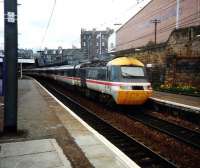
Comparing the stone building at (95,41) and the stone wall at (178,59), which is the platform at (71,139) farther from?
the stone building at (95,41)

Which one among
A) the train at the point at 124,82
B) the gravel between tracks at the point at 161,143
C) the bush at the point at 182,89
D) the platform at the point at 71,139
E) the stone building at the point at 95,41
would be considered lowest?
the gravel between tracks at the point at 161,143

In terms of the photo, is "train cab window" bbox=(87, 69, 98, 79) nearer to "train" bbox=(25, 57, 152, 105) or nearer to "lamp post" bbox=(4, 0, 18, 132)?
"train" bbox=(25, 57, 152, 105)

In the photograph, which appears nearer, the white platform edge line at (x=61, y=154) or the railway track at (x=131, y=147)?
the white platform edge line at (x=61, y=154)

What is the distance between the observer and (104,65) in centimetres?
1820

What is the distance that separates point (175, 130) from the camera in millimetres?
12484

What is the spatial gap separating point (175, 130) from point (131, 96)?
12.5ft

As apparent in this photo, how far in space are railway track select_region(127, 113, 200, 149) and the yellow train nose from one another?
2.26 ft

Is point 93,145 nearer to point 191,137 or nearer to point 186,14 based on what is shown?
point 191,137

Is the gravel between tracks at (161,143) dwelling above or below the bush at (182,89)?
below

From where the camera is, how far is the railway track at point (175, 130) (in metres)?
10.7

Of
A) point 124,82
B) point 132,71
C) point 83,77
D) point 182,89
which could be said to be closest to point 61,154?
point 124,82

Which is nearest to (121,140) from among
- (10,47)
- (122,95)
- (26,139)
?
(26,139)

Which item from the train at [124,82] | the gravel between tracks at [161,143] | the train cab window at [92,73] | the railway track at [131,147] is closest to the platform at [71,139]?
the railway track at [131,147]

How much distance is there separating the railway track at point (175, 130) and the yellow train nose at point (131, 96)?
2.26ft
